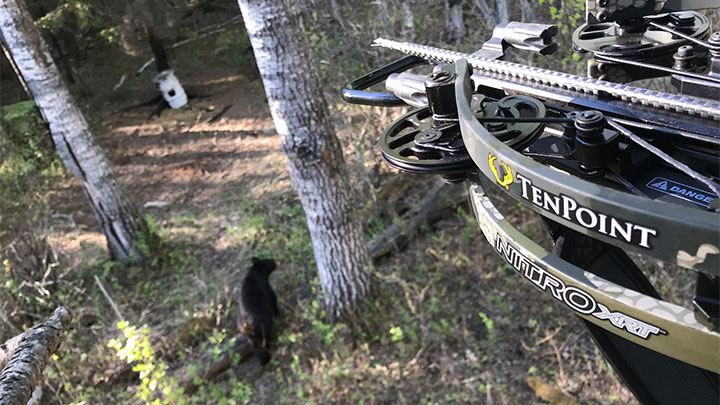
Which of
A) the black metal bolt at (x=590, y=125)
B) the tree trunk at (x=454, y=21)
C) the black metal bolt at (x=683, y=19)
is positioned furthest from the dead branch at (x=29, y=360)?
the tree trunk at (x=454, y=21)

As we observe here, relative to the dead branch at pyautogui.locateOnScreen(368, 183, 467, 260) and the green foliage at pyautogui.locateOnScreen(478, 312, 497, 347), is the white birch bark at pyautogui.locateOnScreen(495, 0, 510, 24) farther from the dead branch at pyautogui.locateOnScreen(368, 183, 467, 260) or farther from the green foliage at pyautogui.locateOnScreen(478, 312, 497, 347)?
the green foliage at pyautogui.locateOnScreen(478, 312, 497, 347)

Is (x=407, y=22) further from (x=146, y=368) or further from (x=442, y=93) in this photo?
(x=442, y=93)

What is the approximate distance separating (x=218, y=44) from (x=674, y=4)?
15.5 meters

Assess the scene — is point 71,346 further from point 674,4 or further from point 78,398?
point 674,4

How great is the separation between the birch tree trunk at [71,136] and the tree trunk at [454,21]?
5372 mm

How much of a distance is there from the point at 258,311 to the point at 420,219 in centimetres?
249

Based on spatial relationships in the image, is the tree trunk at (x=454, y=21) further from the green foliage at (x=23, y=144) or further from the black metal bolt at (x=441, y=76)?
the green foliage at (x=23, y=144)

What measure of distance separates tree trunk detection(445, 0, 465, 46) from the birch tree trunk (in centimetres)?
537

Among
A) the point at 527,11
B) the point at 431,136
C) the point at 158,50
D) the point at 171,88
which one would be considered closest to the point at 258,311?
the point at 431,136

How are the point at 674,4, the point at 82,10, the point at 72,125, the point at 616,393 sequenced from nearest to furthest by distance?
the point at 674,4
the point at 616,393
the point at 72,125
the point at 82,10

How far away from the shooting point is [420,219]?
793 centimetres

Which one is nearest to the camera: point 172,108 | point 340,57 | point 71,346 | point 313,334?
point 313,334

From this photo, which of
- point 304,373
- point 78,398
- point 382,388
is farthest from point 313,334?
point 78,398

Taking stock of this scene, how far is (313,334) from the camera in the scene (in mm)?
6668
